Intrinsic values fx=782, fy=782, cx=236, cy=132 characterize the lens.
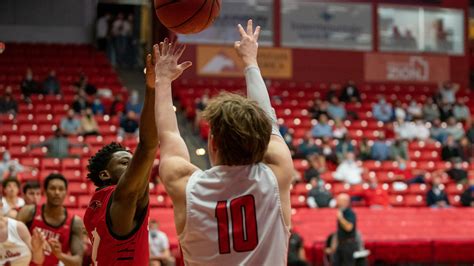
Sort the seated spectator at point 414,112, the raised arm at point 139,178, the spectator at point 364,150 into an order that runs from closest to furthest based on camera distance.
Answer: the raised arm at point 139,178 → the spectator at point 364,150 → the seated spectator at point 414,112

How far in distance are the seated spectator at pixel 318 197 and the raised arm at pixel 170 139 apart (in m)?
9.91

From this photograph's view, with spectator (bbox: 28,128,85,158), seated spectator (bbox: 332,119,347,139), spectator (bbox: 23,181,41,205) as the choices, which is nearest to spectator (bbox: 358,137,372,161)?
seated spectator (bbox: 332,119,347,139)

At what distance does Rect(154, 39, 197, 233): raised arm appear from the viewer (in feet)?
7.64

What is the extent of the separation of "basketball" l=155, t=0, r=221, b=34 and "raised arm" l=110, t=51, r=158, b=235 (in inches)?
22.5

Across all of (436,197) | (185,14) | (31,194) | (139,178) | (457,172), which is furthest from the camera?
(457,172)

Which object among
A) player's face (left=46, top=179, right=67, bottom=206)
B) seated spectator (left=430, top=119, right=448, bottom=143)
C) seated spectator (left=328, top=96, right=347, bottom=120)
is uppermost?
seated spectator (left=328, top=96, right=347, bottom=120)

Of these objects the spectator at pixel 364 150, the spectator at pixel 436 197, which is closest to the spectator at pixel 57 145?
the spectator at pixel 364 150

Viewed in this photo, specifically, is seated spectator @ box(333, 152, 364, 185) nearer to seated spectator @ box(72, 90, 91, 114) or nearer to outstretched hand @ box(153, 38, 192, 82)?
seated spectator @ box(72, 90, 91, 114)

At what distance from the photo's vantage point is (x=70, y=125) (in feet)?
46.8

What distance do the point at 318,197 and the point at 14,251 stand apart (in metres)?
7.99

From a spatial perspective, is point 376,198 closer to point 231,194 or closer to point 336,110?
point 336,110

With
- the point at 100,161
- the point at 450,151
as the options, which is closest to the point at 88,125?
the point at 450,151

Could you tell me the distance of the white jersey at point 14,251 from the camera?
4.82 meters

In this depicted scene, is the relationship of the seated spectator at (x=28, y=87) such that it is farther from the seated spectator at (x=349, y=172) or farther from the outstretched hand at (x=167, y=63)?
the outstretched hand at (x=167, y=63)
